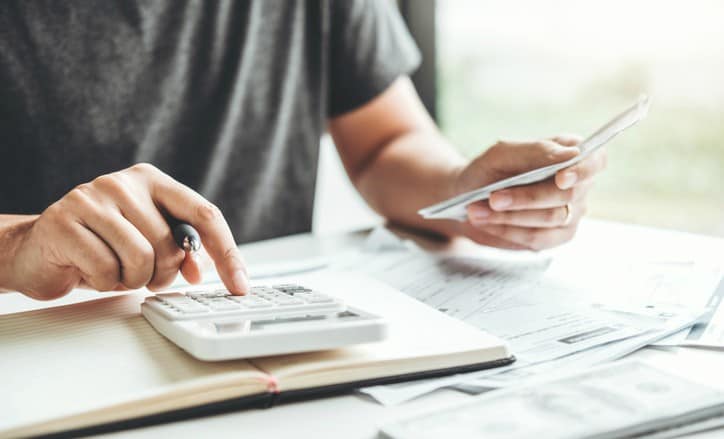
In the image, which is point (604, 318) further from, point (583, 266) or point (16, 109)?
point (16, 109)

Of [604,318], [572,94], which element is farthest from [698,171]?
[604,318]

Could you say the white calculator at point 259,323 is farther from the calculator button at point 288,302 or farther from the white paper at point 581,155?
the white paper at point 581,155

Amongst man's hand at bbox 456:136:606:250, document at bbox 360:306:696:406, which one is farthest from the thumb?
document at bbox 360:306:696:406

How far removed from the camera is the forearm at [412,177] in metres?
0.99

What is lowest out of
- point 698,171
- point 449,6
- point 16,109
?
point 698,171

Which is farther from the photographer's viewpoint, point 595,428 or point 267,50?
point 267,50

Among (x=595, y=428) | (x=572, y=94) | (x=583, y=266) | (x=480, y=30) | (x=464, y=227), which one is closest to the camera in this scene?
(x=595, y=428)

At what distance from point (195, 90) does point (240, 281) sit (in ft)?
2.14

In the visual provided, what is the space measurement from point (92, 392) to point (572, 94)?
8.32ft

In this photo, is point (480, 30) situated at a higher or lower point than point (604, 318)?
higher

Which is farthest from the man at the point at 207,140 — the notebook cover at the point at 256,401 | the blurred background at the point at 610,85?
the blurred background at the point at 610,85

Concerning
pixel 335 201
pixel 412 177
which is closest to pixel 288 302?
pixel 412 177

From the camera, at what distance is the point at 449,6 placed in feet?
6.70

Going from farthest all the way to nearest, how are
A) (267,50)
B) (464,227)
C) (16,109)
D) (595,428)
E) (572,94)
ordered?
(572,94) < (267,50) < (16,109) < (464,227) < (595,428)
